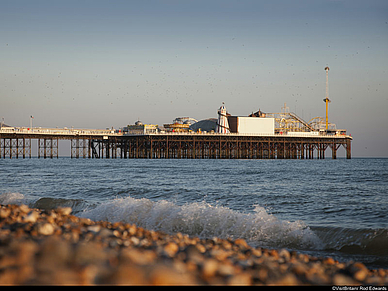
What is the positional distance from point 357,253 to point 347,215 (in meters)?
3.41

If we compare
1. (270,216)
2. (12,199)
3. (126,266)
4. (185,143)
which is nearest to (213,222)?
(270,216)

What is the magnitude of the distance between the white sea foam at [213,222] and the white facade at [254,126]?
70.3m

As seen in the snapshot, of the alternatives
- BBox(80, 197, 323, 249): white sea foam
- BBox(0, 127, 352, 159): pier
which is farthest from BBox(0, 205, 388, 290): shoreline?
BBox(0, 127, 352, 159): pier

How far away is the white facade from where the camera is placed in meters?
79.9

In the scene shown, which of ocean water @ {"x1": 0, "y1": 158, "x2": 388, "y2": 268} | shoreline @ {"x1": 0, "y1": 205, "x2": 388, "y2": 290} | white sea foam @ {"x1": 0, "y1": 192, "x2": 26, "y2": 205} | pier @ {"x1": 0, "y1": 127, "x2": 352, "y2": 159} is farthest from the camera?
pier @ {"x1": 0, "y1": 127, "x2": 352, "y2": 159}

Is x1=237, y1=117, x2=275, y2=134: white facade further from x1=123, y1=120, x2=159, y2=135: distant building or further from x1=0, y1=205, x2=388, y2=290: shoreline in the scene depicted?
x1=0, y1=205, x2=388, y2=290: shoreline

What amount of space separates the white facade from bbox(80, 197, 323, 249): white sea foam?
70.3 metres

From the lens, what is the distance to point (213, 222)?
9.09m

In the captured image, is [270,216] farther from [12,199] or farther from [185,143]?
[185,143]

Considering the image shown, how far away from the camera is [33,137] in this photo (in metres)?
69.7

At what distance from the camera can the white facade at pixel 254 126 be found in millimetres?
79875

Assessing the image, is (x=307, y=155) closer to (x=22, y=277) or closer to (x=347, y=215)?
(x=347, y=215)

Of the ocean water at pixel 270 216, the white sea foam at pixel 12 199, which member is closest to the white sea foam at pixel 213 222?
the ocean water at pixel 270 216

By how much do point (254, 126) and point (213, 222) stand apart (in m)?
72.4
